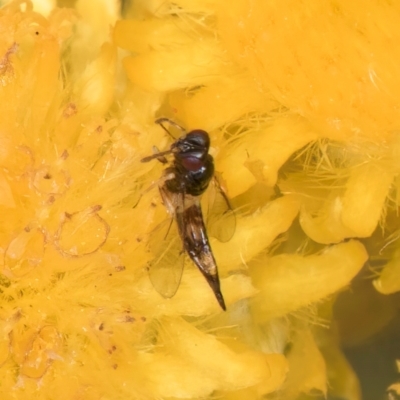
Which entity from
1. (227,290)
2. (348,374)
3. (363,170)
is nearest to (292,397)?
(348,374)

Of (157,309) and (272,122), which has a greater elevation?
(272,122)

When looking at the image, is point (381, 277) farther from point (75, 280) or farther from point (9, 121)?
point (9, 121)

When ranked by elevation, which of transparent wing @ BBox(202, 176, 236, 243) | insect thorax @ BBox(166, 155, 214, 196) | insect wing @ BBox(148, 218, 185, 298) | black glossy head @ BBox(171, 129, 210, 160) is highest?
black glossy head @ BBox(171, 129, 210, 160)
